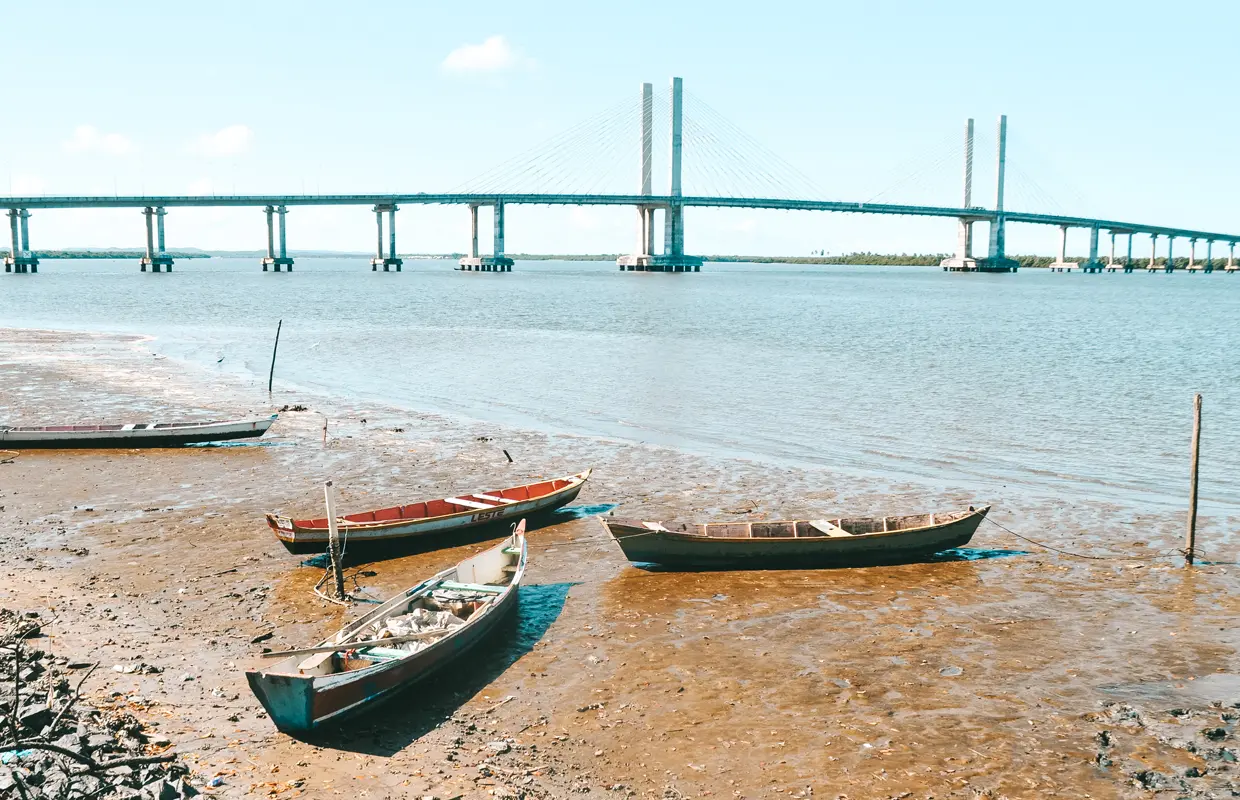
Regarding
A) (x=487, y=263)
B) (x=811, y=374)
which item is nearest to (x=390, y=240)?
(x=487, y=263)

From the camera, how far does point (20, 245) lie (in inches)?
6417

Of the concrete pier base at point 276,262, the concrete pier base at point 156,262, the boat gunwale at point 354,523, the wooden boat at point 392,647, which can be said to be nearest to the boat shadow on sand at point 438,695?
the wooden boat at point 392,647

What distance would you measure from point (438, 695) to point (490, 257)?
180640 millimetres

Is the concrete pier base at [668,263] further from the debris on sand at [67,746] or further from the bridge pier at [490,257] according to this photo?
the debris on sand at [67,746]

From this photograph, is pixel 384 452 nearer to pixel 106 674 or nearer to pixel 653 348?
pixel 106 674

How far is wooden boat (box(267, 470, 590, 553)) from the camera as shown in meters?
15.3

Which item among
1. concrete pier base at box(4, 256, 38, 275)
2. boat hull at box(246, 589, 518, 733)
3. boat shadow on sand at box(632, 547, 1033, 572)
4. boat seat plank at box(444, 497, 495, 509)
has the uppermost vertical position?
concrete pier base at box(4, 256, 38, 275)

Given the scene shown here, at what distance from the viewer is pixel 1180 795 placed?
9039 mm

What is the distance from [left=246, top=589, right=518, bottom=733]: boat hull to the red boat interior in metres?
5.10

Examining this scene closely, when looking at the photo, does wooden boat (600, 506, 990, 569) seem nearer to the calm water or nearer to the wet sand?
the wet sand

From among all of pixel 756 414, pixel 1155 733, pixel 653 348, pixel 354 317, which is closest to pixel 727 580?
pixel 1155 733

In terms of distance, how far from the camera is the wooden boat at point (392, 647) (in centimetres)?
978

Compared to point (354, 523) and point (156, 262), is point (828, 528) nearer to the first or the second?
point (354, 523)

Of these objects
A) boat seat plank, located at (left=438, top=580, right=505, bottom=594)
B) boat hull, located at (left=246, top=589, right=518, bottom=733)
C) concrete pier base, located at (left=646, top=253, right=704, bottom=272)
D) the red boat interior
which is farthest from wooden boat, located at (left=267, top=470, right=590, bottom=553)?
concrete pier base, located at (left=646, top=253, right=704, bottom=272)
